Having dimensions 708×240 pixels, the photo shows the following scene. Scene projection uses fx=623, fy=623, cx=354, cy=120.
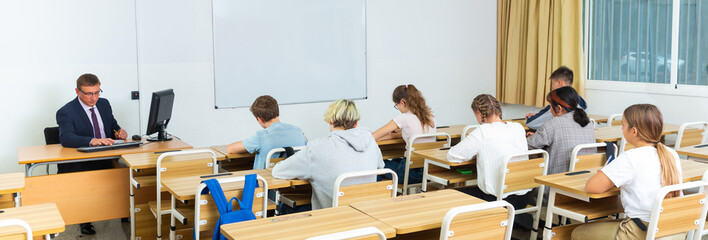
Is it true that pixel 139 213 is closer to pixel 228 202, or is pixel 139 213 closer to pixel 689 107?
pixel 228 202

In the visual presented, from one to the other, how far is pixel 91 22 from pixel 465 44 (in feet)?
13.8

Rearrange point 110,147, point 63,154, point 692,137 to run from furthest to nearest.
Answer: point 692,137, point 110,147, point 63,154

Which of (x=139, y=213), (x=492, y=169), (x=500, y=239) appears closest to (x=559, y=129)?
(x=492, y=169)

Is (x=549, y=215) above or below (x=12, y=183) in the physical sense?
below

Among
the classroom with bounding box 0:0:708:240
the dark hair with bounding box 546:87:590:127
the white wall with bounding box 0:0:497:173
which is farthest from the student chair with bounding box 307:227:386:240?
the white wall with bounding box 0:0:497:173

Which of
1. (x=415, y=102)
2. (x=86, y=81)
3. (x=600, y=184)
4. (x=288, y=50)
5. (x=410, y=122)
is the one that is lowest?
Answer: (x=600, y=184)

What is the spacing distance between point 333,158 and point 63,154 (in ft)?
6.63

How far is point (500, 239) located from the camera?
243 cm

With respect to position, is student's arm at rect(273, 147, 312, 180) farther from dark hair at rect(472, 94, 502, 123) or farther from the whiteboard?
the whiteboard

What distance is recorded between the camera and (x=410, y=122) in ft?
15.1

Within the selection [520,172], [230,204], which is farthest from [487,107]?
[230,204]

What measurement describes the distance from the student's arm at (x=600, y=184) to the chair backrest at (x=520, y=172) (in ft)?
2.03

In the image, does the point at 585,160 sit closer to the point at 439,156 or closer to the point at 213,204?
the point at 439,156

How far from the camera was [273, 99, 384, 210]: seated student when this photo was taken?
3154 millimetres
